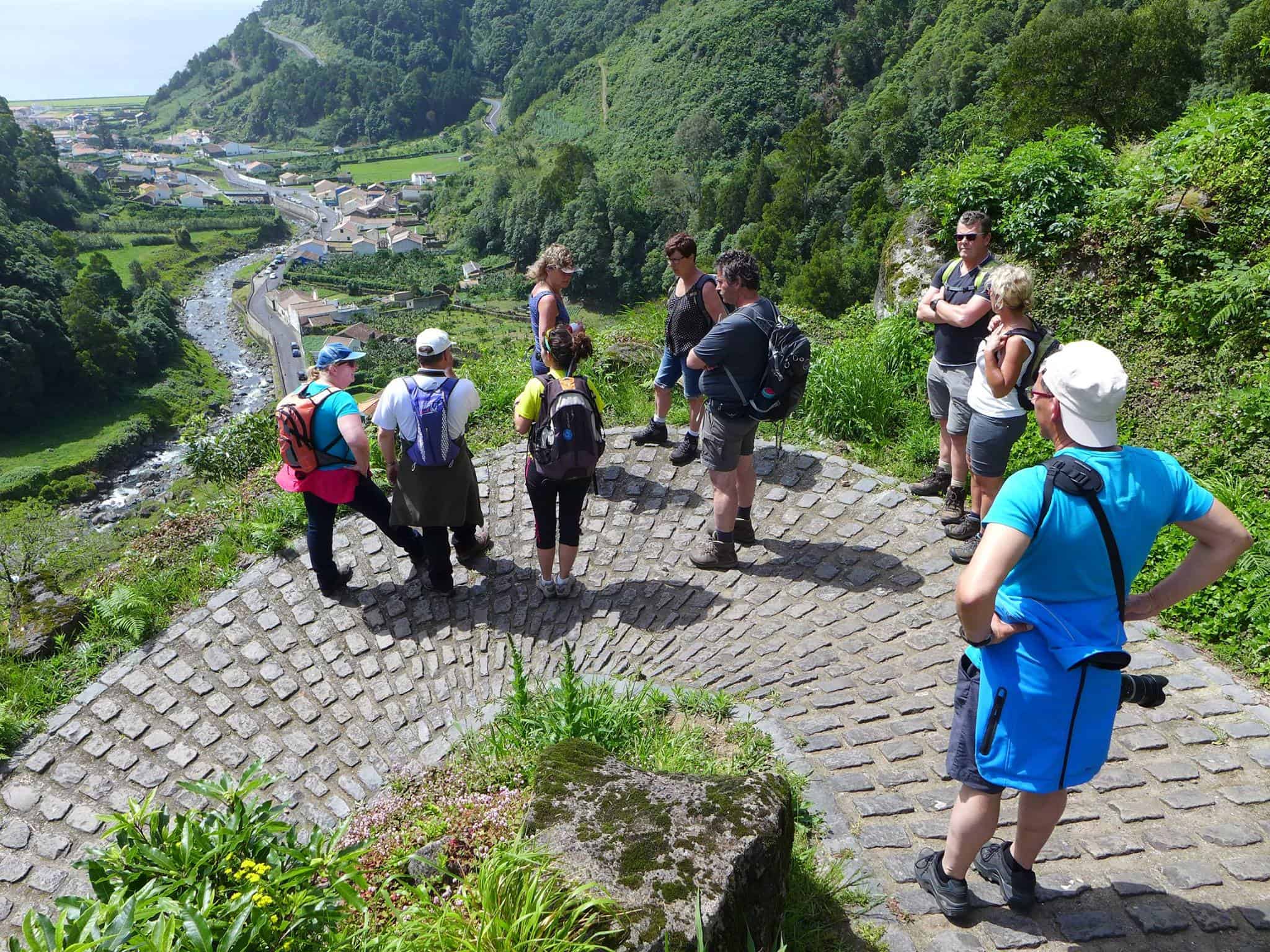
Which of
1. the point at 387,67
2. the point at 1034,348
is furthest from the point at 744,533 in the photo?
the point at 387,67

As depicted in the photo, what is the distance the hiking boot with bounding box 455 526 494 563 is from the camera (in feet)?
18.6

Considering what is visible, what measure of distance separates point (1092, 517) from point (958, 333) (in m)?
3.13

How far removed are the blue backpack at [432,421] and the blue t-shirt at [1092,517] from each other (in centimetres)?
338

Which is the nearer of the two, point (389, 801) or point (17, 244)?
point (389, 801)

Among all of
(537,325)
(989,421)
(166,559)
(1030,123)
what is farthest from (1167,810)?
(1030,123)

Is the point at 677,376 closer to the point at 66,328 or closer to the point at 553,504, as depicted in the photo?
the point at 553,504

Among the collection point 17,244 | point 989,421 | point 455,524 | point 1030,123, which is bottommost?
point 17,244

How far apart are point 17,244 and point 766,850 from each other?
76515 millimetres

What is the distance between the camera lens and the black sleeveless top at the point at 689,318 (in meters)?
5.56

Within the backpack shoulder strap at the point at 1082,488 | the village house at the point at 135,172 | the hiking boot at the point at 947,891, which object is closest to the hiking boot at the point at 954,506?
the hiking boot at the point at 947,891

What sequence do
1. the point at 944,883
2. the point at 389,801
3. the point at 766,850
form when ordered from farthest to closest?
the point at 389,801 → the point at 944,883 → the point at 766,850

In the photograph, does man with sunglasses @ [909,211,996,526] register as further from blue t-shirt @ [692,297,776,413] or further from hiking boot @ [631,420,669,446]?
hiking boot @ [631,420,669,446]

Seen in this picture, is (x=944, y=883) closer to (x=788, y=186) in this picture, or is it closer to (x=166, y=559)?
(x=166, y=559)

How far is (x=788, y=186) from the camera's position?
4803cm
